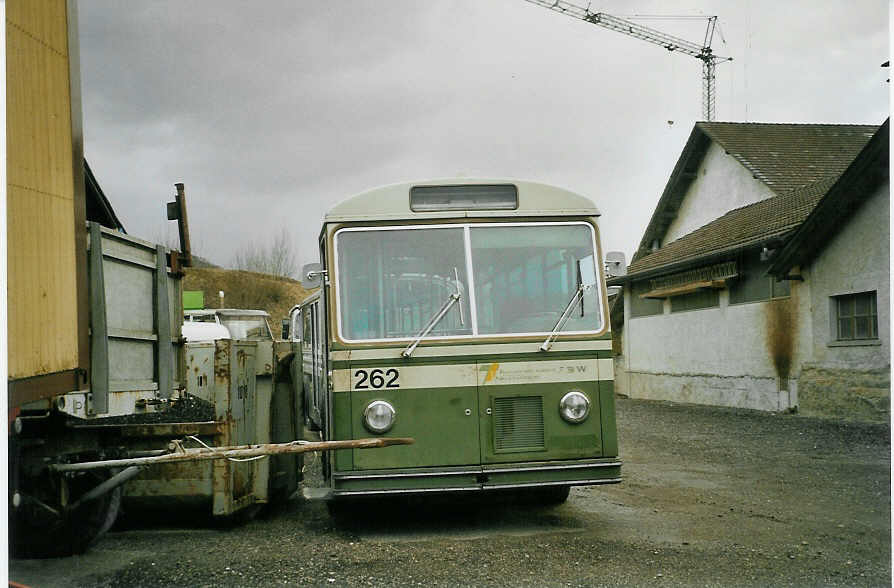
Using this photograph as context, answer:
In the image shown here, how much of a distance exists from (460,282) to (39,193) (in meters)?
3.48

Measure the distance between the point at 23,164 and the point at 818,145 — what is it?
24.7 meters

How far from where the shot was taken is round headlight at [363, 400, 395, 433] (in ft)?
22.8

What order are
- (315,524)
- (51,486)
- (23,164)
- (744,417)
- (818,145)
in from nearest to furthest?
(23,164)
(51,486)
(315,524)
(744,417)
(818,145)

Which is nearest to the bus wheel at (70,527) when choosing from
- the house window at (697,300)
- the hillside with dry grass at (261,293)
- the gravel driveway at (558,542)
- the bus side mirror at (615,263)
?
the gravel driveway at (558,542)

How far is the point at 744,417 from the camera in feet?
57.3

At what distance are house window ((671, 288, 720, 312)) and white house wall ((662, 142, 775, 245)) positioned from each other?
342cm

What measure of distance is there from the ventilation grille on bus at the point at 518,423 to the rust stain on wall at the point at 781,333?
479 inches

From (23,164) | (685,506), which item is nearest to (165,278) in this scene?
(23,164)

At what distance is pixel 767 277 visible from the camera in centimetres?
1848

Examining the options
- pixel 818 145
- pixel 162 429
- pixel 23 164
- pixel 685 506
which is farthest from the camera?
pixel 818 145

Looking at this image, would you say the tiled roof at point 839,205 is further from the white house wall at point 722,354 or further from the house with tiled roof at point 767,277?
the white house wall at point 722,354

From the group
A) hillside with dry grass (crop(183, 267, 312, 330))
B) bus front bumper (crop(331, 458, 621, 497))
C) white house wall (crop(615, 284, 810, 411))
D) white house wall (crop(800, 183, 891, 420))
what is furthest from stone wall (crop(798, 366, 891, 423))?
hillside with dry grass (crop(183, 267, 312, 330))

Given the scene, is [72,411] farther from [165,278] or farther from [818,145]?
[818,145]

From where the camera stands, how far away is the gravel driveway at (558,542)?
5.80 meters
